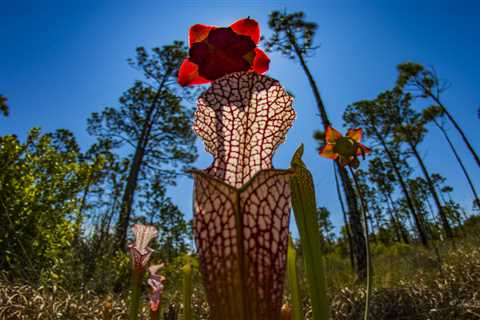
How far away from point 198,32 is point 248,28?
12 cm

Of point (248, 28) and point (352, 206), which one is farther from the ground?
point (352, 206)

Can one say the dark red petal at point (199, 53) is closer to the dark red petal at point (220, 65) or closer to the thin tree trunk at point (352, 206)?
the dark red petal at point (220, 65)

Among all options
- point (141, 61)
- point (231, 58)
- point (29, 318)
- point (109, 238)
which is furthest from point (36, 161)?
point (141, 61)

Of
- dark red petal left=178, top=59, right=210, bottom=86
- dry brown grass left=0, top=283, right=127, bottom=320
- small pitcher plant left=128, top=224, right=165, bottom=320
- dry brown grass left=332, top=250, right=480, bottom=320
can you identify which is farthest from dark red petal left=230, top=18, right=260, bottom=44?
dry brown grass left=332, top=250, right=480, bottom=320

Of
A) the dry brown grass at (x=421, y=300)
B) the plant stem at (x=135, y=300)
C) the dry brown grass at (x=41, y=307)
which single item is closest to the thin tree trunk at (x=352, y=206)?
the dry brown grass at (x=421, y=300)

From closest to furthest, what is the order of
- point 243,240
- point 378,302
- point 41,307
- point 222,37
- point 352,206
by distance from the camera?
point 243,240 → point 222,37 → point 41,307 → point 378,302 → point 352,206

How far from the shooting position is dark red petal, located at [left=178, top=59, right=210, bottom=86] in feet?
2.66

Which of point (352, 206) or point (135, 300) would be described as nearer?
point (135, 300)

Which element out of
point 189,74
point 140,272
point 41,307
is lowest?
point 140,272

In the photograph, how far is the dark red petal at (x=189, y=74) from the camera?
810mm

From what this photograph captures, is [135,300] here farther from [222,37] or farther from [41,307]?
[41,307]

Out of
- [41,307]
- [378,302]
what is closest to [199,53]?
[41,307]

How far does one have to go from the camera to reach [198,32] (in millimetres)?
777

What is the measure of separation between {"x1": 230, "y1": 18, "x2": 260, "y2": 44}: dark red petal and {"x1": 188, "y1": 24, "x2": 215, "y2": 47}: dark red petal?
65mm
